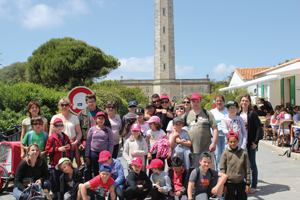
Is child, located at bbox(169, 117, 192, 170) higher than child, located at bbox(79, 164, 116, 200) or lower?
higher

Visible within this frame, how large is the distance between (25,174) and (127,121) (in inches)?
83.1

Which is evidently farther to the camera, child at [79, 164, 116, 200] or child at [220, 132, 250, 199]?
child at [220, 132, 250, 199]

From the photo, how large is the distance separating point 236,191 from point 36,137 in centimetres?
Result: 363

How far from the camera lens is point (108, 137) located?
514 cm

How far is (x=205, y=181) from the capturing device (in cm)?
437

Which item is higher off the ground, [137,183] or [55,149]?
[55,149]

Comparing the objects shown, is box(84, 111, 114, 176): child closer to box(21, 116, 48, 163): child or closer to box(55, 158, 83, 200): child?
box(55, 158, 83, 200): child

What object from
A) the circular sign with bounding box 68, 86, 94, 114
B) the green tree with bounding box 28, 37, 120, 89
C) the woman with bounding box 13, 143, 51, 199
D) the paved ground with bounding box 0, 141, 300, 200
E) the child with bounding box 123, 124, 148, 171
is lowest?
the paved ground with bounding box 0, 141, 300, 200

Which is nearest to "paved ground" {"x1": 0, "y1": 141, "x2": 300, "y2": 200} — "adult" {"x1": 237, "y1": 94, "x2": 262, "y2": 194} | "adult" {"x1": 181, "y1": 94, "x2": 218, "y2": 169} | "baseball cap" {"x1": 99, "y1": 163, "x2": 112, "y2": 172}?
"adult" {"x1": 237, "y1": 94, "x2": 262, "y2": 194}

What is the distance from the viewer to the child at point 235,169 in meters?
4.40

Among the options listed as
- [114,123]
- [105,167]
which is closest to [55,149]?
[105,167]

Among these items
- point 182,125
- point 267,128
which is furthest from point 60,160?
point 267,128

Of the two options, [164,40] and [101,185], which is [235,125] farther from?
[164,40]

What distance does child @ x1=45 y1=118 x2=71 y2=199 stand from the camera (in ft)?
15.9
